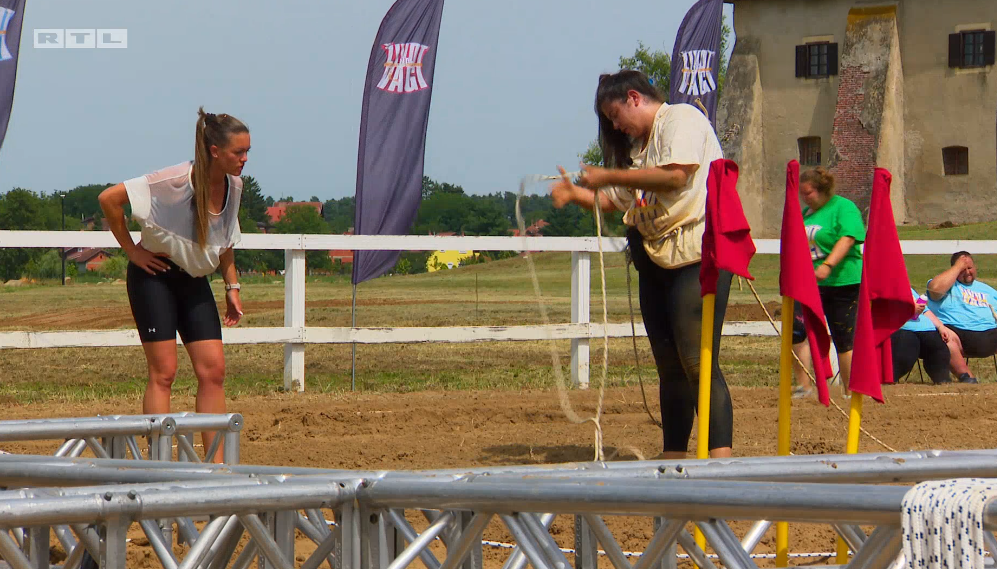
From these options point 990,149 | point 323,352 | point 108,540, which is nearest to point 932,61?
point 990,149

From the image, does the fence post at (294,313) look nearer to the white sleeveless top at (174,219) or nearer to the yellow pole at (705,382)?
the white sleeveless top at (174,219)

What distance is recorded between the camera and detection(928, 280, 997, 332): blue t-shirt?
37.0 ft

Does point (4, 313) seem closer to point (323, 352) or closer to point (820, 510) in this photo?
point (323, 352)

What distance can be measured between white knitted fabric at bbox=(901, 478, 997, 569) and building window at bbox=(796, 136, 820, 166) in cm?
4116

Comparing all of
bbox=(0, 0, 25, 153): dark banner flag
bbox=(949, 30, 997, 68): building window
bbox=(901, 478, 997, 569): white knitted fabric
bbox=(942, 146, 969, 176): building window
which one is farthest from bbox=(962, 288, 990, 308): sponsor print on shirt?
bbox=(949, 30, 997, 68): building window

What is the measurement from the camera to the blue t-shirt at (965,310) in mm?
11289

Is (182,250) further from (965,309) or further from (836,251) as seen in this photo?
(965,309)

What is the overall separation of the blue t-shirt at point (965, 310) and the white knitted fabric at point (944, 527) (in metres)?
9.65

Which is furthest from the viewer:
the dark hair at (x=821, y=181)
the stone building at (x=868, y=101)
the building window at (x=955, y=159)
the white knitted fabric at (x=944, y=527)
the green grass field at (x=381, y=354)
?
the building window at (x=955, y=159)

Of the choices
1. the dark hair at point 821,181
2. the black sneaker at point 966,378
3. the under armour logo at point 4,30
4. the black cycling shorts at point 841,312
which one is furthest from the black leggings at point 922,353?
the under armour logo at point 4,30

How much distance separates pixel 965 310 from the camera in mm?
11328

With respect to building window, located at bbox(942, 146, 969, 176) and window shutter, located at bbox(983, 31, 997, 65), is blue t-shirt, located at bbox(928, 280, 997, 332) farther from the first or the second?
window shutter, located at bbox(983, 31, 997, 65)

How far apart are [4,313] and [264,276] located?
71.8 feet

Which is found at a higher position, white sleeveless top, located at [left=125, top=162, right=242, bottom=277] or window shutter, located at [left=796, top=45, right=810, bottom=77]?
window shutter, located at [left=796, top=45, right=810, bottom=77]
